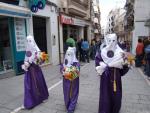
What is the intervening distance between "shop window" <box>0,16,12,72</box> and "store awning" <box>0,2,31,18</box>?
27.8 inches

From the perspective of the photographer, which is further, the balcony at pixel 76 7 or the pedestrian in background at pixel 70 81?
the balcony at pixel 76 7

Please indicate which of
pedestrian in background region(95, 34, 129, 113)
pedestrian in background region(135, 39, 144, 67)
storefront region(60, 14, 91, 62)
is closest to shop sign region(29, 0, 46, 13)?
storefront region(60, 14, 91, 62)

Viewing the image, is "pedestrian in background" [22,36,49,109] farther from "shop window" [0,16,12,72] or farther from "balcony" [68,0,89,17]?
"balcony" [68,0,89,17]

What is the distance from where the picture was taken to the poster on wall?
9.78 metres

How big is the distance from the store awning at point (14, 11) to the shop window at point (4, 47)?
706 millimetres

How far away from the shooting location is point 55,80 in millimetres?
8867

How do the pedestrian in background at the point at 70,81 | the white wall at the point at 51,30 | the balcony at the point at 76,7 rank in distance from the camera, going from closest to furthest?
the pedestrian in background at the point at 70,81 < the white wall at the point at 51,30 < the balcony at the point at 76,7

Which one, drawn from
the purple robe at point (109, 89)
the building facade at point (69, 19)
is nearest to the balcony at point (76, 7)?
the building facade at point (69, 19)

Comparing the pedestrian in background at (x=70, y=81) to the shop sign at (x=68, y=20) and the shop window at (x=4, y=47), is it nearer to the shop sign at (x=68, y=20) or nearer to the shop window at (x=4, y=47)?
the shop window at (x=4, y=47)

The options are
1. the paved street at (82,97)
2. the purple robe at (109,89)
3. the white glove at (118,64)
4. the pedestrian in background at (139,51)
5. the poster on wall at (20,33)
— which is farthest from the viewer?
the pedestrian in background at (139,51)

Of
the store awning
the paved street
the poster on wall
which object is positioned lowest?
the paved street

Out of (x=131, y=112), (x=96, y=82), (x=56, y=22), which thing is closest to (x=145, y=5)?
(x=56, y=22)

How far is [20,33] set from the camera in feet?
32.9

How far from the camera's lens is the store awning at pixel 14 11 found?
841 centimetres
